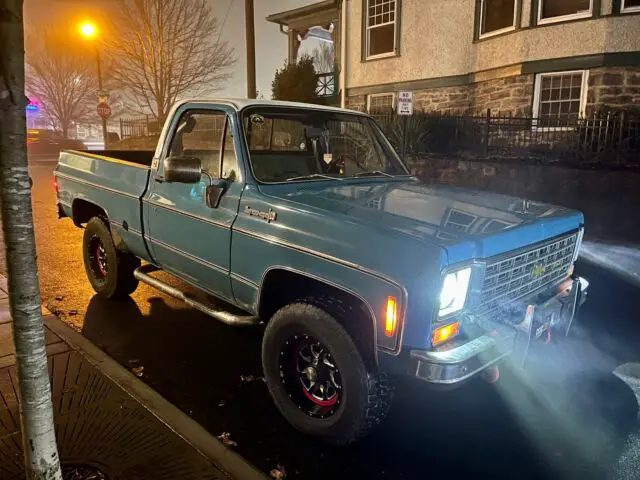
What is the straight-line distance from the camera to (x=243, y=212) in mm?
3598

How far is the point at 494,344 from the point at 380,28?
56.4ft

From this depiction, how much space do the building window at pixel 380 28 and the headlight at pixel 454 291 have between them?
1617cm

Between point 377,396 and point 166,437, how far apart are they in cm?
123

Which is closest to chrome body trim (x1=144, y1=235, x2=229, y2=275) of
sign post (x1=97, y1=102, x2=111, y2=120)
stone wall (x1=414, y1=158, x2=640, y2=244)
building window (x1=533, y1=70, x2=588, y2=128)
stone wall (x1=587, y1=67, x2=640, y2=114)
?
stone wall (x1=414, y1=158, x2=640, y2=244)

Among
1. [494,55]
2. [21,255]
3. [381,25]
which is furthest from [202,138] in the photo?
[381,25]

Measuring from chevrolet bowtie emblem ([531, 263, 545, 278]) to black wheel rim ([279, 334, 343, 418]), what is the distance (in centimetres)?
138

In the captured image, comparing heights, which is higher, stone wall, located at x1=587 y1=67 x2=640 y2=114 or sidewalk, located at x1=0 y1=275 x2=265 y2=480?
stone wall, located at x1=587 y1=67 x2=640 y2=114

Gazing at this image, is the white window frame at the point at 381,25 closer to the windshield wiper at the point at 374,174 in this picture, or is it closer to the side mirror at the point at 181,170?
the windshield wiper at the point at 374,174

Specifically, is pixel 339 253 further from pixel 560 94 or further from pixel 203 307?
pixel 560 94

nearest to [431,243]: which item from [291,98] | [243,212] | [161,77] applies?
[243,212]

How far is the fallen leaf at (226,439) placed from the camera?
320cm

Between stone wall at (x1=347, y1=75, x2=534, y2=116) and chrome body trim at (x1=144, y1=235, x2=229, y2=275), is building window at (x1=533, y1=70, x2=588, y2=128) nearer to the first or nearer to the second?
stone wall at (x1=347, y1=75, x2=534, y2=116)

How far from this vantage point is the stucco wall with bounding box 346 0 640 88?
39.8 ft

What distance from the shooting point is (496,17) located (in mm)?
14695
